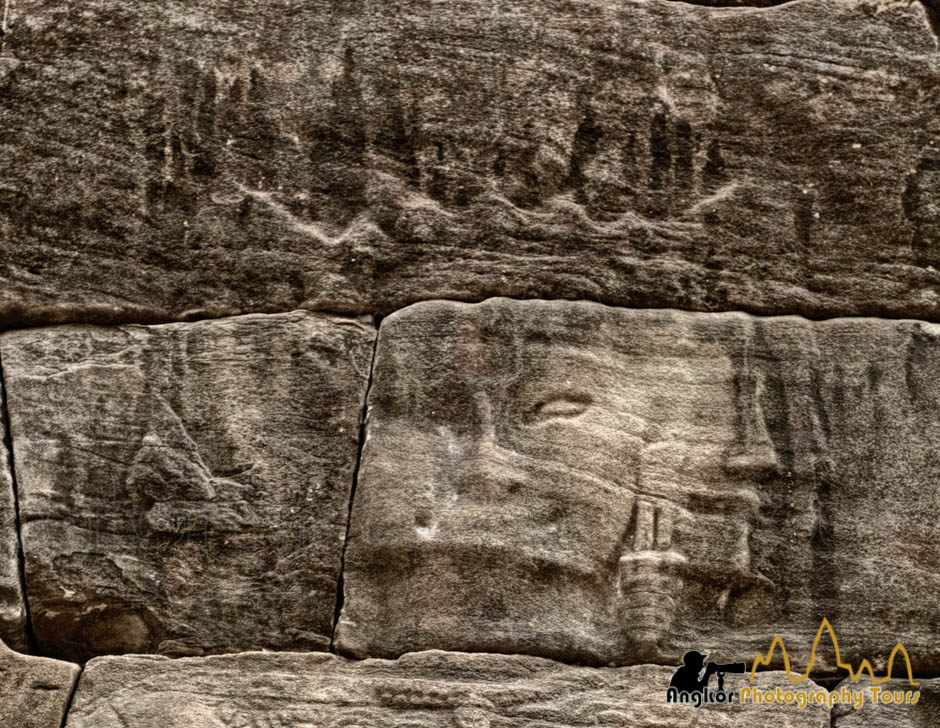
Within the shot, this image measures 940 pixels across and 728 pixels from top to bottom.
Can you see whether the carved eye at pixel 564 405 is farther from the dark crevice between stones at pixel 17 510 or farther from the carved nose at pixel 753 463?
the dark crevice between stones at pixel 17 510

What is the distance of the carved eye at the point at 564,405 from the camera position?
4.83m

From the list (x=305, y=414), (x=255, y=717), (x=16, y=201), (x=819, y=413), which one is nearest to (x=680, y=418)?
(x=819, y=413)

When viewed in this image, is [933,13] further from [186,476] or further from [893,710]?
[186,476]

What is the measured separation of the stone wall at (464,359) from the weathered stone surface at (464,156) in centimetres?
1

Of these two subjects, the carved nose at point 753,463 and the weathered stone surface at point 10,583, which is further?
the carved nose at point 753,463

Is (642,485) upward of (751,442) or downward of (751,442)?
downward

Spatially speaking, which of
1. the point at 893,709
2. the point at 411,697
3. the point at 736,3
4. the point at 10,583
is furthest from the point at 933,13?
the point at 10,583

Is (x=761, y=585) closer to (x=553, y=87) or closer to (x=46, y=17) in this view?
(x=553, y=87)

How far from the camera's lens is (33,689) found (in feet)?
15.2

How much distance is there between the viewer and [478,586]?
15.3 ft

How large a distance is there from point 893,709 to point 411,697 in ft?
4.47

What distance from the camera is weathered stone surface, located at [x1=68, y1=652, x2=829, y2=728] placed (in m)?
4.54

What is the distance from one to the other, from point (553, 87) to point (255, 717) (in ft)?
7.08

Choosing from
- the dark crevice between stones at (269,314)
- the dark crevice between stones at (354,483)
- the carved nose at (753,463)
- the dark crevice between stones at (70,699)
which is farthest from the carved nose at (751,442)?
the dark crevice between stones at (70,699)
